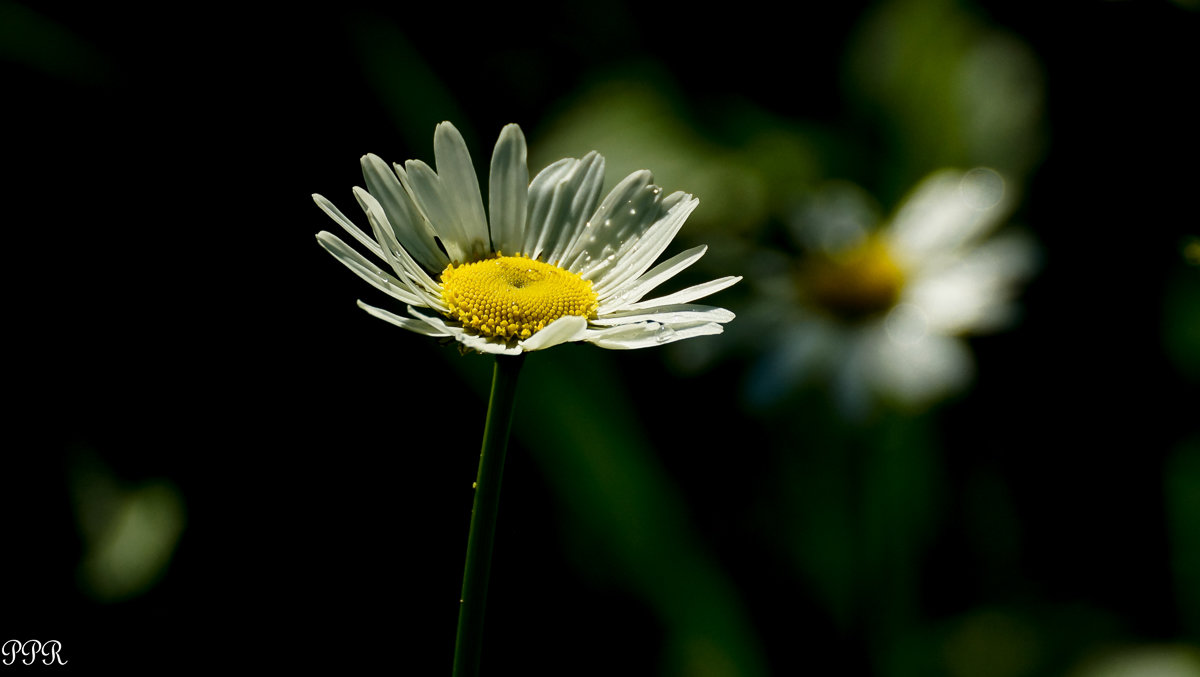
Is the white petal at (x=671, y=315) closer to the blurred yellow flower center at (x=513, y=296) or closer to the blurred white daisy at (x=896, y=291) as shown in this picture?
the blurred yellow flower center at (x=513, y=296)

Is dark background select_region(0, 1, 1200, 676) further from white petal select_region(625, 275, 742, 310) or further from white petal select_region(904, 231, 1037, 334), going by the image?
white petal select_region(625, 275, 742, 310)

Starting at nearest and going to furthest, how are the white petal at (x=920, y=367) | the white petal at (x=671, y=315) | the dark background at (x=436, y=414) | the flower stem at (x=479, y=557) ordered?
the flower stem at (x=479, y=557)
the white petal at (x=671, y=315)
the dark background at (x=436, y=414)
the white petal at (x=920, y=367)

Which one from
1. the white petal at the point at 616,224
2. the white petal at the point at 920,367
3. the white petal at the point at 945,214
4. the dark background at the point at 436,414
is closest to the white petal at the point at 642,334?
the white petal at the point at 616,224

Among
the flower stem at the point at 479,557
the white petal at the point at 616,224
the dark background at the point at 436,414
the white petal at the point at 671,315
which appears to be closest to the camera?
the flower stem at the point at 479,557

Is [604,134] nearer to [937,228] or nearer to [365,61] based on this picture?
[365,61]

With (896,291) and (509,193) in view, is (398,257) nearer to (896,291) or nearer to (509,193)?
(509,193)

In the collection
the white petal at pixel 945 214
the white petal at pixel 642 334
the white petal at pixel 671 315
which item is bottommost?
the white petal at pixel 642 334

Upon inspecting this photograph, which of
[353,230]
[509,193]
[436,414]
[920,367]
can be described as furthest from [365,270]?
[920,367]

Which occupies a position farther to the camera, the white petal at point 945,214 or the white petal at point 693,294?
the white petal at point 945,214
